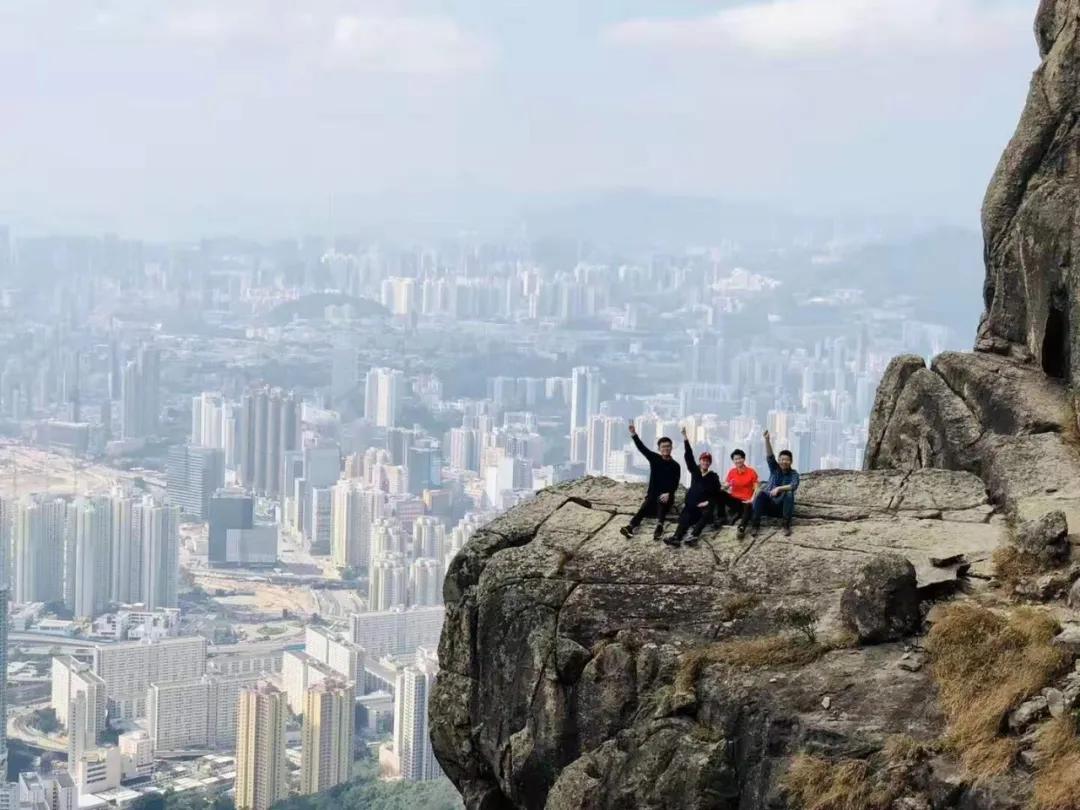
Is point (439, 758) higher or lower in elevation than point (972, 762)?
lower

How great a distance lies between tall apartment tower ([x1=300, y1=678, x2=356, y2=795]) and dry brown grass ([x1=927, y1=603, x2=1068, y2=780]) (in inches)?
1826

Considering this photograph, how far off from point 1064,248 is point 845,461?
7849cm

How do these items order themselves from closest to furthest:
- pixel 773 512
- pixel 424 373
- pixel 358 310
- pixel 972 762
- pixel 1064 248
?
pixel 972 762, pixel 773 512, pixel 1064 248, pixel 424 373, pixel 358 310

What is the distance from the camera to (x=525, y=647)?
12242 millimetres

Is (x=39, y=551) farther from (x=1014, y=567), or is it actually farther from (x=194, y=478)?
(x=1014, y=567)

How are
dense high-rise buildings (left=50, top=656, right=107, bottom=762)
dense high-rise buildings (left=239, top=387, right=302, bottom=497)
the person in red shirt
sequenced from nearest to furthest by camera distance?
the person in red shirt < dense high-rise buildings (left=50, top=656, right=107, bottom=762) < dense high-rise buildings (left=239, top=387, right=302, bottom=497)

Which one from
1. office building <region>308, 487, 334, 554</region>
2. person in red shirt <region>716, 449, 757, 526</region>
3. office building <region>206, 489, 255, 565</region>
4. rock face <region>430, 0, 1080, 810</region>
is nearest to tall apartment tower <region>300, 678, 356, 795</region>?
office building <region>206, 489, 255, 565</region>

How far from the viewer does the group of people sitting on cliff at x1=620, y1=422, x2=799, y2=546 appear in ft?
41.7

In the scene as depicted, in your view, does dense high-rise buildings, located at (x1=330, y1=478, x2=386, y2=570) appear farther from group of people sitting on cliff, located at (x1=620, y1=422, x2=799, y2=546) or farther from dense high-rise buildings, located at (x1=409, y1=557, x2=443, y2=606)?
group of people sitting on cliff, located at (x1=620, y1=422, x2=799, y2=546)

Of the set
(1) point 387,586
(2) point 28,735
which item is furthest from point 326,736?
(1) point 387,586

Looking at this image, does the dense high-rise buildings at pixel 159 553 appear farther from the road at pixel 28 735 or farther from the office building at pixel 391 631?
the road at pixel 28 735

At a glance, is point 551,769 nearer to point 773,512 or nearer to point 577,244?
point 773,512

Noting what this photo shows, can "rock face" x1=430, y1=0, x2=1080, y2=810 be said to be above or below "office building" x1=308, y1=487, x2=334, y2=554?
above

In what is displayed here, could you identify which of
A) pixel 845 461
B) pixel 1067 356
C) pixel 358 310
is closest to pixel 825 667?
pixel 1067 356
